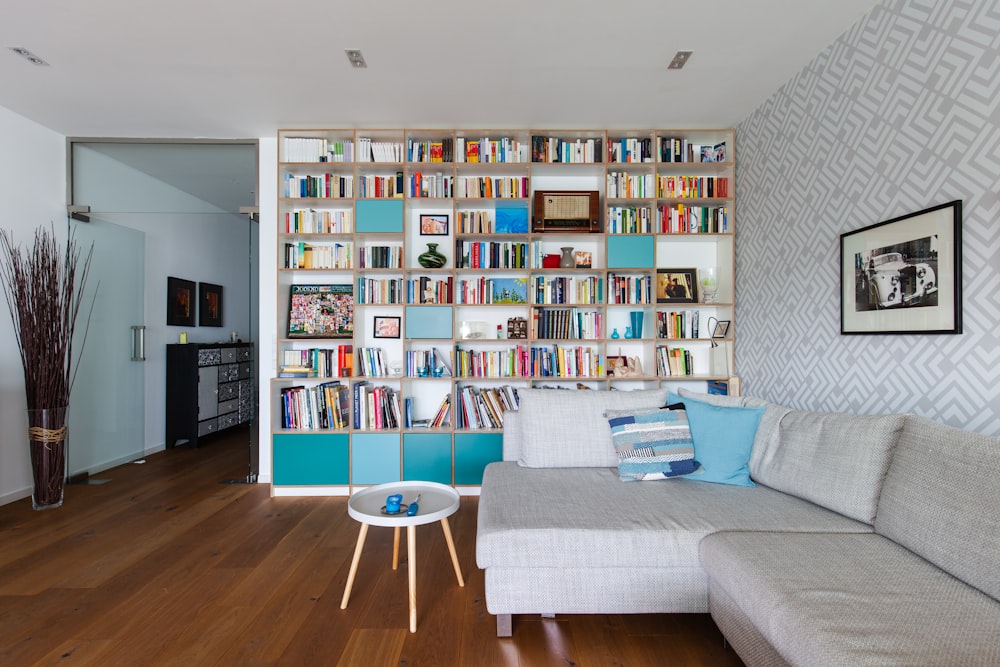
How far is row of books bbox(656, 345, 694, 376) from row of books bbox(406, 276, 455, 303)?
5.40 feet

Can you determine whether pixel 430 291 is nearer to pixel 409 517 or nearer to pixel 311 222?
pixel 311 222

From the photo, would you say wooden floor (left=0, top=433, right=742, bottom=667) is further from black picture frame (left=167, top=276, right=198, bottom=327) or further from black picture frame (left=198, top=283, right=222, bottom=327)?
black picture frame (left=198, top=283, right=222, bottom=327)

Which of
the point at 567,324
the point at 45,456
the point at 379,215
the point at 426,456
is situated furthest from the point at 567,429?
the point at 45,456

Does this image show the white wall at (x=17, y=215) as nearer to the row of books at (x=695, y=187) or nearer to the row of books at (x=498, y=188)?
the row of books at (x=498, y=188)

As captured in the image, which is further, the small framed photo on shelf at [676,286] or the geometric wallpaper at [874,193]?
the small framed photo on shelf at [676,286]

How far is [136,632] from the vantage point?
5.97 feet

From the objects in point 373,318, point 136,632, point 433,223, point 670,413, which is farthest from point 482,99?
point 136,632

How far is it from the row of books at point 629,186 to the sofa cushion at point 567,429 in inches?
65.4

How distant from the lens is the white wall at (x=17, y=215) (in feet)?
10.5

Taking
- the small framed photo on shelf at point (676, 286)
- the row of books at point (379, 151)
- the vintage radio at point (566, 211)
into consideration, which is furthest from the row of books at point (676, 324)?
the row of books at point (379, 151)

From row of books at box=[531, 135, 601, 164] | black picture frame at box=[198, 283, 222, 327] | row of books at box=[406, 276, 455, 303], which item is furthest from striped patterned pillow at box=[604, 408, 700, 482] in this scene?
black picture frame at box=[198, 283, 222, 327]

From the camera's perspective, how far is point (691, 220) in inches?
140

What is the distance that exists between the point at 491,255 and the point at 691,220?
1535 millimetres

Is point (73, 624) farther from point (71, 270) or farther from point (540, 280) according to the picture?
point (540, 280)
